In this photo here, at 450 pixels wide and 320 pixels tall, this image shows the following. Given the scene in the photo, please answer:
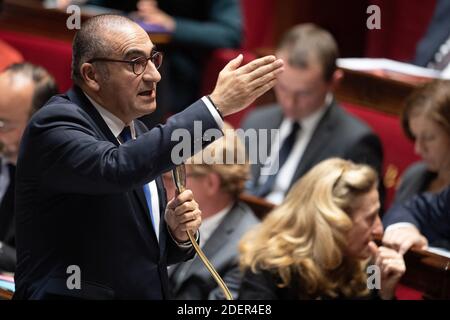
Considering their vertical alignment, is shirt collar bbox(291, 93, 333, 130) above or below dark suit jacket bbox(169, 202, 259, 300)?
above

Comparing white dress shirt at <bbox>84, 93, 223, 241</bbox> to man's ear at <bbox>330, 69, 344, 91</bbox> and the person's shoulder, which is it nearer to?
the person's shoulder

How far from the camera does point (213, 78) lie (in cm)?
446

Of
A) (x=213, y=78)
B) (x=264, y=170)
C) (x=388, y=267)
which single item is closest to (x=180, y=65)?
(x=213, y=78)

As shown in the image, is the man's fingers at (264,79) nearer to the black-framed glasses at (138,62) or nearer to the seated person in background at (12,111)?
the black-framed glasses at (138,62)

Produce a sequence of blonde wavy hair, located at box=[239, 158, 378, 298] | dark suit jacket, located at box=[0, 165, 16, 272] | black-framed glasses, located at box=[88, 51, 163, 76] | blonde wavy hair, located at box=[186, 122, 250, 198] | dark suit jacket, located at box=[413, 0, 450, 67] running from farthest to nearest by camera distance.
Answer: dark suit jacket, located at box=[413, 0, 450, 67]
blonde wavy hair, located at box=[186, 122, 250, 198]
dark suit jacket, located at box=[0, 165, 16, 272]
blonde wavy hair, located at box=[239, 158, 378, 298]
black-framed glasses, located at box=[88, 51, 163, 76]

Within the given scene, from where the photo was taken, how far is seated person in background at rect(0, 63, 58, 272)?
2830 millimetres

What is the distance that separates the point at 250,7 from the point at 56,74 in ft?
4.02

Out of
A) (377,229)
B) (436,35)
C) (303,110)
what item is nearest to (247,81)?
(377,229)

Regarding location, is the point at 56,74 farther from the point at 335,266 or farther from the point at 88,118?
the point at 88,118

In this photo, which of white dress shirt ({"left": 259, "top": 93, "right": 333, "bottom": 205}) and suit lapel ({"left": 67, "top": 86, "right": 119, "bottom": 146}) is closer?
suit lapel ({"left": 67, "top": 86, "right": 119, "bottom": 146})

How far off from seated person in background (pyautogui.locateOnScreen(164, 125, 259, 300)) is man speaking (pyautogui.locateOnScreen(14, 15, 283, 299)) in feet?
2.82

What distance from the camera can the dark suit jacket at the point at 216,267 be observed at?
2920mm

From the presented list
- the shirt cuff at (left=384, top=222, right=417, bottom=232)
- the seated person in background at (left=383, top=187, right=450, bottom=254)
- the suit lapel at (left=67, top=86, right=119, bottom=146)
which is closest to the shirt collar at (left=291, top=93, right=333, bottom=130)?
the seated person in background at (left=383, top=187, right=450, bottom=254)

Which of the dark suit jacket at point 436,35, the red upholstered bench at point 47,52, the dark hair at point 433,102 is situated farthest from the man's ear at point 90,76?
the dark suit jacket at point 436,35
